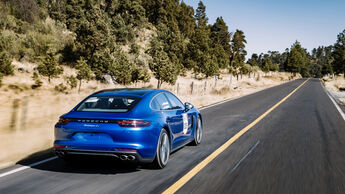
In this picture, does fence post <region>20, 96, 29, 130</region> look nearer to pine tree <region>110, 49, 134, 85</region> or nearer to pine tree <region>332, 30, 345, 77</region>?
pine tree <region>110, 49, 134, 85</region>

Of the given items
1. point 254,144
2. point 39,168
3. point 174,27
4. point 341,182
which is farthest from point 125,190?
point 174,27

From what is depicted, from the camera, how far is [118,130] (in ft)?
16.4

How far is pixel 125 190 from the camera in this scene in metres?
4.52

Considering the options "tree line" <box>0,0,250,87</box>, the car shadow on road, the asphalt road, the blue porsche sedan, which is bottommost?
the car shadow on road

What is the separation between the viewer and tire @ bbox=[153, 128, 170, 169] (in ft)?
18.1

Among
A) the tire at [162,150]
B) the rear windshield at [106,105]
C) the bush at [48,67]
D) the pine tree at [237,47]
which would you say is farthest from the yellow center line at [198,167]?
the pine tree at [237,47]

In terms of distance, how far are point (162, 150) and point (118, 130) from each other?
1.03m

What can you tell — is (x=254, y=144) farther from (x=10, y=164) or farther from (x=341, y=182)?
(x=10, y=164)

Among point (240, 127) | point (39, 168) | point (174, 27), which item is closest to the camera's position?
point (39, 168)

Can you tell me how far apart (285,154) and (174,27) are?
64.5m

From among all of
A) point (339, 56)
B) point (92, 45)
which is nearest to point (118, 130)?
point (92, 45)

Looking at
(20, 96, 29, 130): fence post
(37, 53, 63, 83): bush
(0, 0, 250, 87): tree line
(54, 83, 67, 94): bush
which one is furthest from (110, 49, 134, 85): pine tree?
(20, 96, 29, 130): fence post

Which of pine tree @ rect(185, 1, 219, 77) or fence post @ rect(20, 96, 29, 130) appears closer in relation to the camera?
fence post @ rect(20, 96, 29, 130)

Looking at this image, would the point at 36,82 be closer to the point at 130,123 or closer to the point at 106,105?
the point at 106,105
